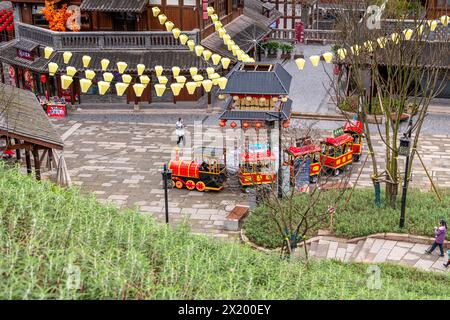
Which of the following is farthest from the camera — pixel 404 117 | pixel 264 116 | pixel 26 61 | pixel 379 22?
pixel 26 61

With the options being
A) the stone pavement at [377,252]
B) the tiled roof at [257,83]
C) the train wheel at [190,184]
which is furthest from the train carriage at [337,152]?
the stone pavement at [377,252]

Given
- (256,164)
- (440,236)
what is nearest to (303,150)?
(256,164)

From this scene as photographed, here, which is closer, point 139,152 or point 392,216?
point 392,216

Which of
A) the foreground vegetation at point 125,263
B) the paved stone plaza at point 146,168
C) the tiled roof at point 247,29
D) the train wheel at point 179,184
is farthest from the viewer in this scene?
the tiled roof at point 247,29

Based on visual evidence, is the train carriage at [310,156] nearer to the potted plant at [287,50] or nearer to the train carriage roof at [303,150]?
the train carriage roof at [303,150]

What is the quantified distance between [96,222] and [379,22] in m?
20.8

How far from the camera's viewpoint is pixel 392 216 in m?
21.5

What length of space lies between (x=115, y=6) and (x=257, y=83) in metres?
13.2

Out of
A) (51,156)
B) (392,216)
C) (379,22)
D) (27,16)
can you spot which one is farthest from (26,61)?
(392,216)

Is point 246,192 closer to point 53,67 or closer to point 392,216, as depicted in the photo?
point 392,216

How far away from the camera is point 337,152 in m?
27.0

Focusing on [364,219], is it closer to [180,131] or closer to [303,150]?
[303,150]

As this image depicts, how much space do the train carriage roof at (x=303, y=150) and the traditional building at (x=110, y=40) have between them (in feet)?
33.0

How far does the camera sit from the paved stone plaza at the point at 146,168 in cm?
2431
